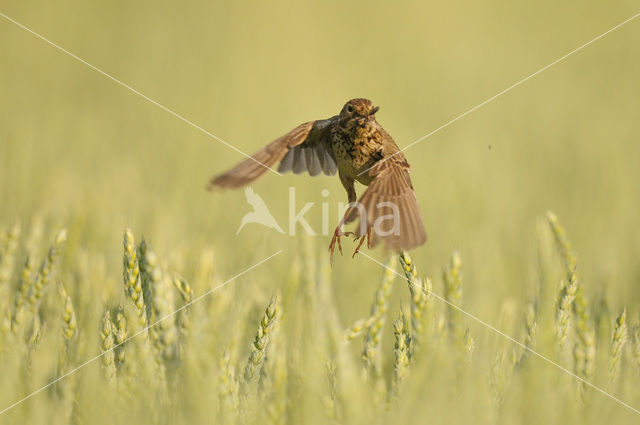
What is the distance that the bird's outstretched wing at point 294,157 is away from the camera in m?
2.99

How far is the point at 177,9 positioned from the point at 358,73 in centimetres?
320

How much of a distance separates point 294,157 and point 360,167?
0.59 meters

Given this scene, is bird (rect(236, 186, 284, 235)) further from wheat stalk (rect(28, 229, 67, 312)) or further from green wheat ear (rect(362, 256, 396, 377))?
green wheat ear (rect(362, 256, 396, 377))

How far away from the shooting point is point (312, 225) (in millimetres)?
4301

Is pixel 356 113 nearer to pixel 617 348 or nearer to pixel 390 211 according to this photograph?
pixel 390 211

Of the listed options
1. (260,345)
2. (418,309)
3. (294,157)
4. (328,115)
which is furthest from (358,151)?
(328,115)

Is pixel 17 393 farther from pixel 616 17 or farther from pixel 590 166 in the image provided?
pixel 616 17

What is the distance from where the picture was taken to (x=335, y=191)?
5.22m

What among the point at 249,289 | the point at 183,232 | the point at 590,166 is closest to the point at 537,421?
the point at 249,289

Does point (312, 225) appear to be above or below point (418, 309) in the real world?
above

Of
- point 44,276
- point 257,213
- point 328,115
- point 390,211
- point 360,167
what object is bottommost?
point 44,276

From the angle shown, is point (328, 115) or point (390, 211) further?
point (328, 115)

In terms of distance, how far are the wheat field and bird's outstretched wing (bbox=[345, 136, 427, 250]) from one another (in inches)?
7.7

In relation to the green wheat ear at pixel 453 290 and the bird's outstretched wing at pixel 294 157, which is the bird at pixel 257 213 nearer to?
the bird's outstretched wing at pixel 294 157
